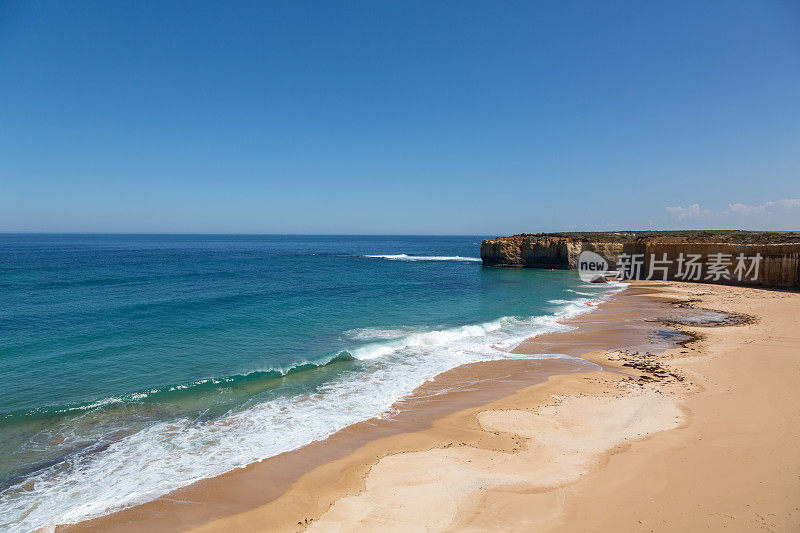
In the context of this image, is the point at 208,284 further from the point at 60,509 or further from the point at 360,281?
the point at 60,509

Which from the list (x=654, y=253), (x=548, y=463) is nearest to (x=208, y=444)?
(x=548, y=463)

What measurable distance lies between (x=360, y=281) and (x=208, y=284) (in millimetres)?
14978

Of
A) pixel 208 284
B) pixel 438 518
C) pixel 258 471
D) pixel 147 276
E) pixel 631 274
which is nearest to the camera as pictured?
pixel 438 518

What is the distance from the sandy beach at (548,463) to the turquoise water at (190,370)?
1.21 meters

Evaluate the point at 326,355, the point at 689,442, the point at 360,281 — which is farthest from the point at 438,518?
the point at 360,281

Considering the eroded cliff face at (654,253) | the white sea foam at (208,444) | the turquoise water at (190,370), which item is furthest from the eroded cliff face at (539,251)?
the white sea foam at (208,444)

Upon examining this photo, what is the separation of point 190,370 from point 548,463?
13.0 metres

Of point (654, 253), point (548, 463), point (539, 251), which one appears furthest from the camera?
point (539, 251)

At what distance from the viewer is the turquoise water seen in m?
8.61

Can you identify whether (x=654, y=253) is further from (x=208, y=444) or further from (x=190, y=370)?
(x=208, y=444)

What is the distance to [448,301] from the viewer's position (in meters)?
30.3

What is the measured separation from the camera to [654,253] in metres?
43.1

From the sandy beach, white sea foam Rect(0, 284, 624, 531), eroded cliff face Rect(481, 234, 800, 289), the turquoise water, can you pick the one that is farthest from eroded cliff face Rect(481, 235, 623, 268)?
white sea foam Rect(0, 284, 624, 531)

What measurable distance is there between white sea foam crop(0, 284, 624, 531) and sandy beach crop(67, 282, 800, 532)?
1.63ft
